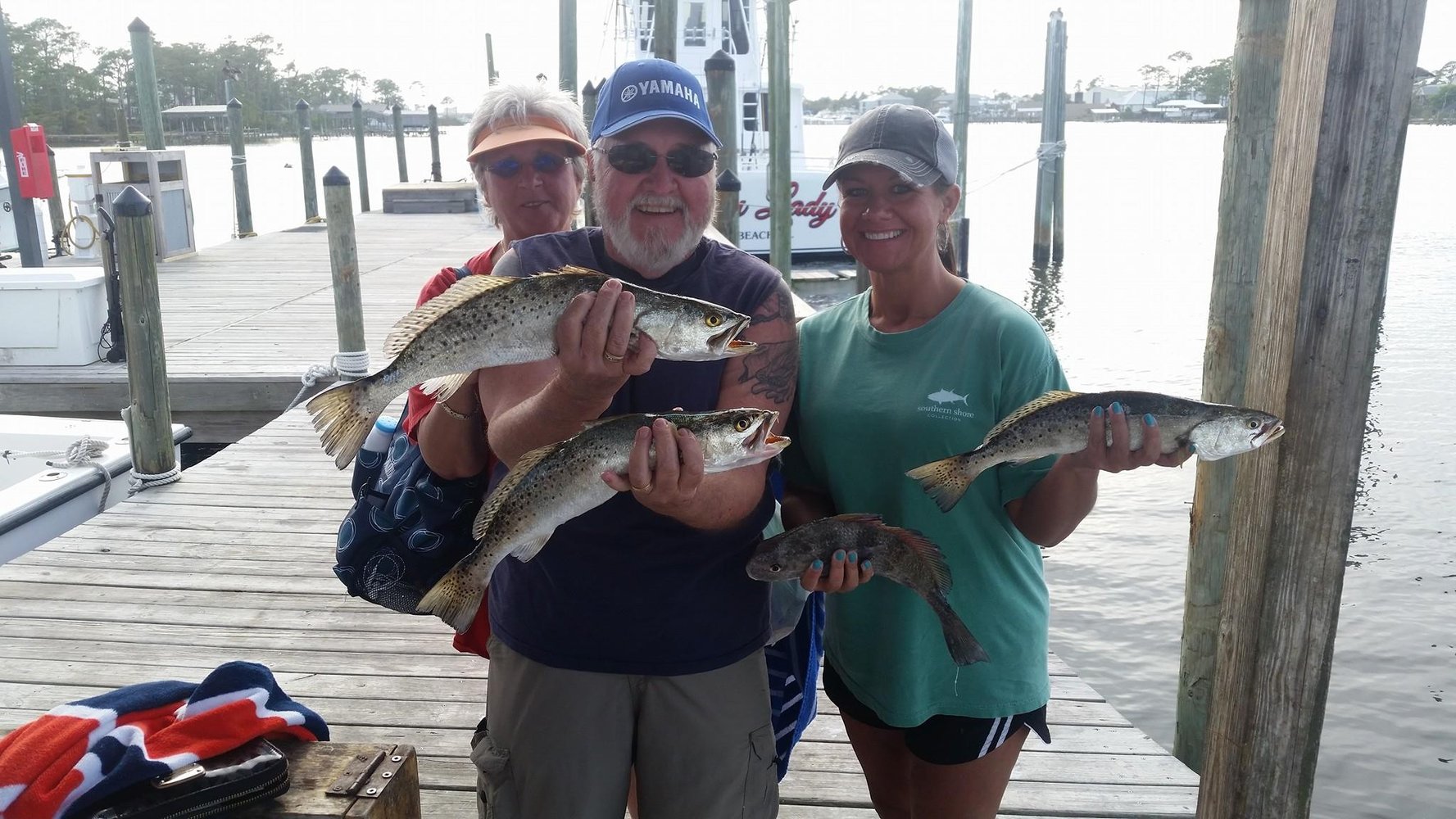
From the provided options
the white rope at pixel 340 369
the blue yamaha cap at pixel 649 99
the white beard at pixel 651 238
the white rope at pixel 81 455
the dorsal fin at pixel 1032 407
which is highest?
the blue yamaha cap at pixel 649 99

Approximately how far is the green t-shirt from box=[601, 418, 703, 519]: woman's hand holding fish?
0.65m

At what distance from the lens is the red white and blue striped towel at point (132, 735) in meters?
2.02

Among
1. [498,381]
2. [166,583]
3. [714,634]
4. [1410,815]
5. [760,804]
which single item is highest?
[498,381]

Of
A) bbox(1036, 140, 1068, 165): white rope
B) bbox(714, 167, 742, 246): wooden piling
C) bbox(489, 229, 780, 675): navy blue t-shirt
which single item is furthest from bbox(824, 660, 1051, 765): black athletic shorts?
bbox(1036, 140, 1068, 165): white rope

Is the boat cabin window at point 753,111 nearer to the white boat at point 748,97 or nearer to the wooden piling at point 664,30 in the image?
the white boat at point 748,97

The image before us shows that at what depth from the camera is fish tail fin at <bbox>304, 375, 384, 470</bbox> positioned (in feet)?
8.71

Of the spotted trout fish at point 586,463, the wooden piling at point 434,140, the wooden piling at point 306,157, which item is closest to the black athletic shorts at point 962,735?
the spotted trout fish at point 586,463

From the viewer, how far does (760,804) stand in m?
2.66

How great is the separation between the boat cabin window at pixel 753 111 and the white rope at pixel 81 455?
19194 millimetres

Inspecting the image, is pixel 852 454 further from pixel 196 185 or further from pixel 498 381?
pixel 196 185

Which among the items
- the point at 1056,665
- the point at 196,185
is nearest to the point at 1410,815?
the point at 1056,665

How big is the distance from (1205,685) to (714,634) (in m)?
3.58

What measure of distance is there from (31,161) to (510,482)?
14251 mm

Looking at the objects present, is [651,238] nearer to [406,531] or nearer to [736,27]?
[406,531]
